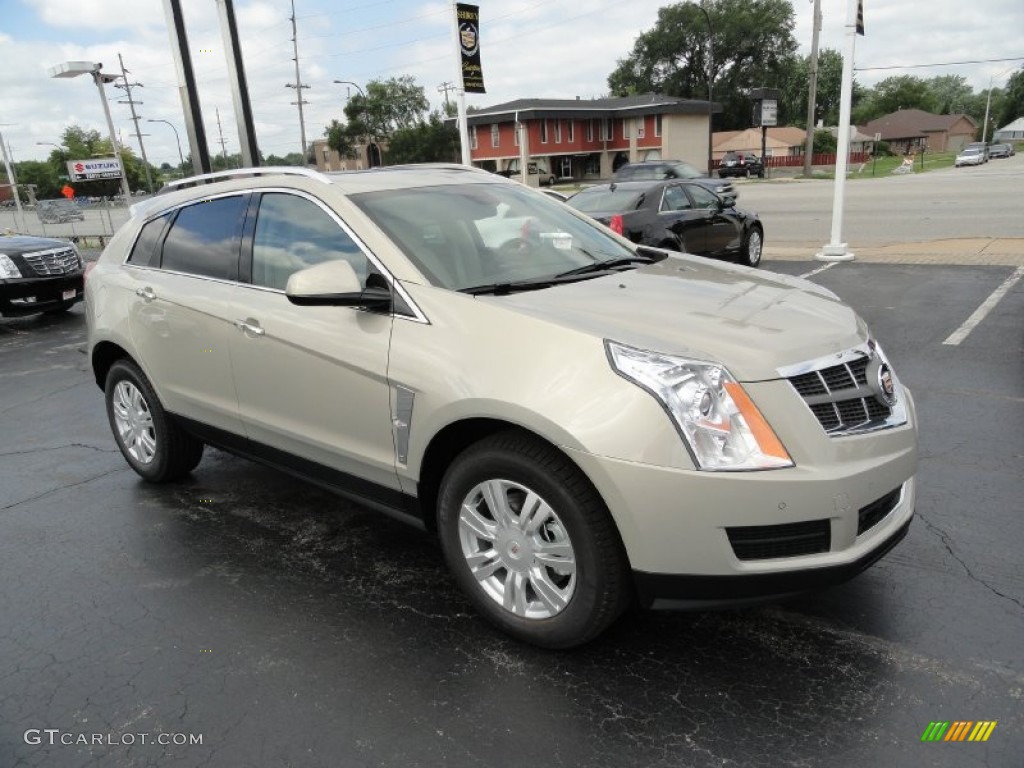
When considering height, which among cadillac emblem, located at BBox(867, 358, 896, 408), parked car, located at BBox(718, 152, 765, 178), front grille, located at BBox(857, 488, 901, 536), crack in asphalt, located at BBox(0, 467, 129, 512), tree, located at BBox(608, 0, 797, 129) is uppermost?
tree, located at BBox(608, 0, 797, 129)

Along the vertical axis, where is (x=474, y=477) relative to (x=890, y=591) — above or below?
above

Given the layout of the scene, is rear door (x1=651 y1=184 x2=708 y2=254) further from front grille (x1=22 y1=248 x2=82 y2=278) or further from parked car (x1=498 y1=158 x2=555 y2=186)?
parked car (x1=498 y1=158 x2=555 y2=186)

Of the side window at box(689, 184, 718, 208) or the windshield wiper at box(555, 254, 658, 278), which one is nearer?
the windshield wiper at box(555, 254, 658, 278)

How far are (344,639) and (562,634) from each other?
885mm

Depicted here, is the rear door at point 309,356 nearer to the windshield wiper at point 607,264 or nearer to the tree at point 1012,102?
the windshield wiper at point 607,264

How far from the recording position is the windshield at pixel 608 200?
10766mm

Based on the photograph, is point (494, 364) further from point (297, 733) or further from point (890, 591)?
point (890, 591)

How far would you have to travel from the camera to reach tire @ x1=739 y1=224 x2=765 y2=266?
12.1m

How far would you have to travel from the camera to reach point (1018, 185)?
27.6 metres

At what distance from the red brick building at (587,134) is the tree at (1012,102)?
2873 inches

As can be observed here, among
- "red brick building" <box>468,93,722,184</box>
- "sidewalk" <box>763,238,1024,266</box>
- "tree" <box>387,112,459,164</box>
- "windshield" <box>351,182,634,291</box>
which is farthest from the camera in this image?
"tree" <box>387,112,459,164</box>

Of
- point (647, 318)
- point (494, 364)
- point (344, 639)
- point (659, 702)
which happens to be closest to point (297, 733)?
point (344, 639)

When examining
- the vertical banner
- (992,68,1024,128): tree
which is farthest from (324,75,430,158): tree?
(992,68,1024,128): tree

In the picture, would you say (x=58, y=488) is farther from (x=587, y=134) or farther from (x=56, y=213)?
(x=587, y=134)
